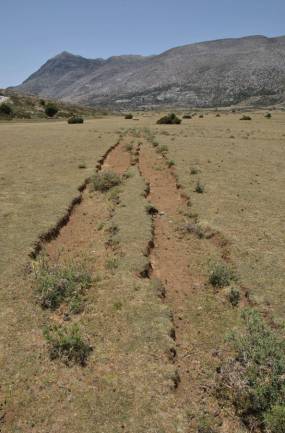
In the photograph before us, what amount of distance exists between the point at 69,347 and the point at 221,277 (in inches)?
222

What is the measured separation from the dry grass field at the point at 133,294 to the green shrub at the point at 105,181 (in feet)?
0.25

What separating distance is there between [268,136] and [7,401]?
4933 centimetres

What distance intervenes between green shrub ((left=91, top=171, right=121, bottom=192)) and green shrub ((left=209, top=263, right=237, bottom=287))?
11.5 metres

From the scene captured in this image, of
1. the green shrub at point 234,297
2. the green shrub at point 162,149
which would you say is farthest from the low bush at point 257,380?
the green shrub at point 162,149

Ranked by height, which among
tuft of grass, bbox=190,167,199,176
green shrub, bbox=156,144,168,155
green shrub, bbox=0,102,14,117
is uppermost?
green shrub, bbox=0,102,14,117

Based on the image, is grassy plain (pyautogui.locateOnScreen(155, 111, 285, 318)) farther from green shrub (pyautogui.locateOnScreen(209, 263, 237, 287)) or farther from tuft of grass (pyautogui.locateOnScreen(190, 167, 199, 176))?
green shrub (pyautogui.locateOnScreen(209, 263, 237, 287))

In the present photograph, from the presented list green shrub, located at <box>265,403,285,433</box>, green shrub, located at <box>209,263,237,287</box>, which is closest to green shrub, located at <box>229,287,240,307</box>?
green shrub, located at <box>209,263,237,287</box>

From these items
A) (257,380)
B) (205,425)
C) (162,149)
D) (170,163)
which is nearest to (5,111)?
→ (162,149)

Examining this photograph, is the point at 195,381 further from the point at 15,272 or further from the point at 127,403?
the point at 15,272

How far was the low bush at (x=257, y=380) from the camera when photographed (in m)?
7.25

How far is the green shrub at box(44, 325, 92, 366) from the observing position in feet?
28.4

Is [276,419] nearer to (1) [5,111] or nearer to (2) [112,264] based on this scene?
(2) [112,264]

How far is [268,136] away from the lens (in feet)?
167

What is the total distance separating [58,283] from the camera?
37.3 feet
